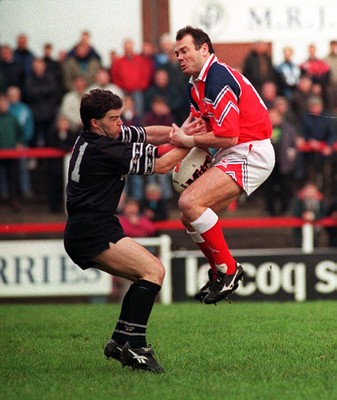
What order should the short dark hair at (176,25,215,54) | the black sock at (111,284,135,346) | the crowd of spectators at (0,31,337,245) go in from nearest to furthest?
the black sock at (111,284,135,346), the short dark hair at (176,25,215,54), the crowd of spectators at (0,31,337,245)

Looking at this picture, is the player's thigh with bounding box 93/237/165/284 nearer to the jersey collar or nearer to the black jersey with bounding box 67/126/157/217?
the black jersey with bounding box 67/126/157/217

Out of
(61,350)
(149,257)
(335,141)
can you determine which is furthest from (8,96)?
(149,257)

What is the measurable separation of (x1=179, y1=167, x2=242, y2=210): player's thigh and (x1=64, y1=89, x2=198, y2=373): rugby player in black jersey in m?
0.44

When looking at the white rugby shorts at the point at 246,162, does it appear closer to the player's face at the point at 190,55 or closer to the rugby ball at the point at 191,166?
the rugby ball at the point at 191,166

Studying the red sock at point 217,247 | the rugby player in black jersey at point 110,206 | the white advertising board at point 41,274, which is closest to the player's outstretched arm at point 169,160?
the rugby player in black jersey at point 110,206

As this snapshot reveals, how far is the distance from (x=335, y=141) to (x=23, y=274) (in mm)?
4840

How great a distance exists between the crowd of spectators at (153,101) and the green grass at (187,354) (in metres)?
3.84

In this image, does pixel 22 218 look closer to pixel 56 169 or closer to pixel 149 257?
pixel 56 169

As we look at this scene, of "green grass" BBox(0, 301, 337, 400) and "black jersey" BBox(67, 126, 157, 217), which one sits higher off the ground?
"black jersey" BBox(67, 126, 157, 217)

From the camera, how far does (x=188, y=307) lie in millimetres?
13750

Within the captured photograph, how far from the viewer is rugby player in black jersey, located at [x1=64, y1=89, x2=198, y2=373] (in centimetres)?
852

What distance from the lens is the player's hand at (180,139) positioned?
8.76 metres

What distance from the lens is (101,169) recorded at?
855 cm

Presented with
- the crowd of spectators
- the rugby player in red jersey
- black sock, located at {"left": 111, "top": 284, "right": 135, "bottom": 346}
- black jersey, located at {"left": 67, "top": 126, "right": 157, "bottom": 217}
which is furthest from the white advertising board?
black jersey, located at {"left": 67, "top": 126, "right": 157, "bottom": 217}
